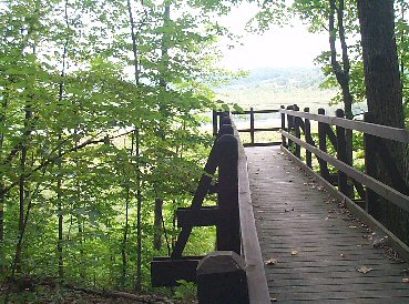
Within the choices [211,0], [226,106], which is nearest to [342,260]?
[226,106]

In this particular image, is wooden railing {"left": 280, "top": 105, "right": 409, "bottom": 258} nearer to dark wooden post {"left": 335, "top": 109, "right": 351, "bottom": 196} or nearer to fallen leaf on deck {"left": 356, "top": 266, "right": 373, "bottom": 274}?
dark wooden post {"left": 335, "top": 109, "right": 351, "bottom": 196}

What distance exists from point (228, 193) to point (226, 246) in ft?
1.60

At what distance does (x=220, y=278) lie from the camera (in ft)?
4.62

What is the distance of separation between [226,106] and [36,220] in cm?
402

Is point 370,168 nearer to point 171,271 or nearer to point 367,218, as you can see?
point 367,218

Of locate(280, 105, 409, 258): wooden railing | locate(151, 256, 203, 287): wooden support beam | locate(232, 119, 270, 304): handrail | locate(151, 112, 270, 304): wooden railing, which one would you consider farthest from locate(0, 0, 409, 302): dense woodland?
locate(232, 119, 270, 304): handrail

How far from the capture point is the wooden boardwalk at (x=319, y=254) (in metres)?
3.78

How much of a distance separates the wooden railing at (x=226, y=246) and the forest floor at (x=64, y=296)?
2071 millimetres

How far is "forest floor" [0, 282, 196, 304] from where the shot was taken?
743cm

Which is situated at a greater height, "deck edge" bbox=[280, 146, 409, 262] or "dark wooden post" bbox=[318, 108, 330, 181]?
"dark wooden post" bbox=[318, 108, 330, 181]

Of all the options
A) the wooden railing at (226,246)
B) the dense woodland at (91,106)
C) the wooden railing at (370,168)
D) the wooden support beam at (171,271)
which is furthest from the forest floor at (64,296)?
the wooden railing at (370,168)

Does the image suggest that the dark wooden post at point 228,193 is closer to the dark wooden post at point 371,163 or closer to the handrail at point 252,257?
the handrail at point 252,257

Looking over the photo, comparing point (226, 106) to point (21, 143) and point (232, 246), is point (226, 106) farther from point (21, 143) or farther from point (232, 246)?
point (232, 246)

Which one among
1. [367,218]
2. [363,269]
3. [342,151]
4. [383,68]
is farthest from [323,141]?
[363,269]
